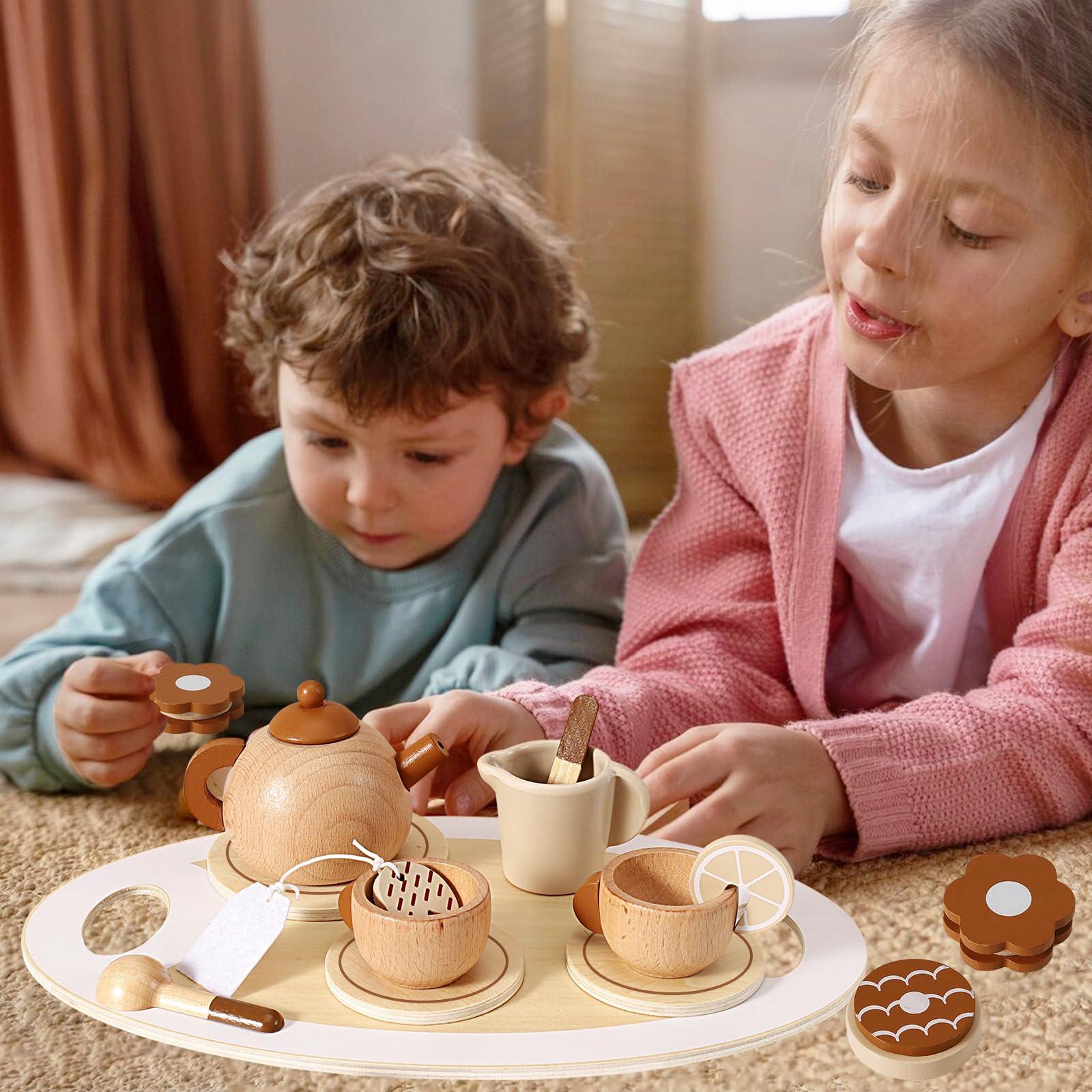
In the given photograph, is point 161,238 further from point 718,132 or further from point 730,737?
point 730,737

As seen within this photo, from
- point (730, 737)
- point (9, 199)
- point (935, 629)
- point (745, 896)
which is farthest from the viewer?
point (9, 199)

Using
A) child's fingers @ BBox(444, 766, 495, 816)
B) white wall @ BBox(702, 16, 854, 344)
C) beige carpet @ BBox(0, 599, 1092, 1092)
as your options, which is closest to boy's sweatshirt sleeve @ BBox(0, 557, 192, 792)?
beige carpet @ BBox(0, 599, 1092, 1092)

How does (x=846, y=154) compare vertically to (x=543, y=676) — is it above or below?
above

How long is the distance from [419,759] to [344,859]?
0.06 meters

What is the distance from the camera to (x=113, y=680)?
87 cm

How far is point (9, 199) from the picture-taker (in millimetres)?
2137

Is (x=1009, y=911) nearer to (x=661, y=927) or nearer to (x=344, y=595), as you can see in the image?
(x=661, y=927)

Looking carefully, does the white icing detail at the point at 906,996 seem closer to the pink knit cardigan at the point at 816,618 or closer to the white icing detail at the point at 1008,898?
the white icing detail at the point at 1008,898

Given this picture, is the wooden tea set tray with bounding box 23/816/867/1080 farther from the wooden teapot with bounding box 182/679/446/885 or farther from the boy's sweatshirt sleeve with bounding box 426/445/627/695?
the boy's sweatshirt sleeve with bounding box 426/445/627/695

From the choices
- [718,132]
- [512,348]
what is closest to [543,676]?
[512,348]

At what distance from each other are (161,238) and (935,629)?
1.71m

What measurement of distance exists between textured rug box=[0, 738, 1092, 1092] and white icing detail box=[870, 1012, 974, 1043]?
0.02 meters

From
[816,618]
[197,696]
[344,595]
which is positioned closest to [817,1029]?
[197,696]

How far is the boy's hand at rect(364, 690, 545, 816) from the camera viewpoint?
0.71 meters
